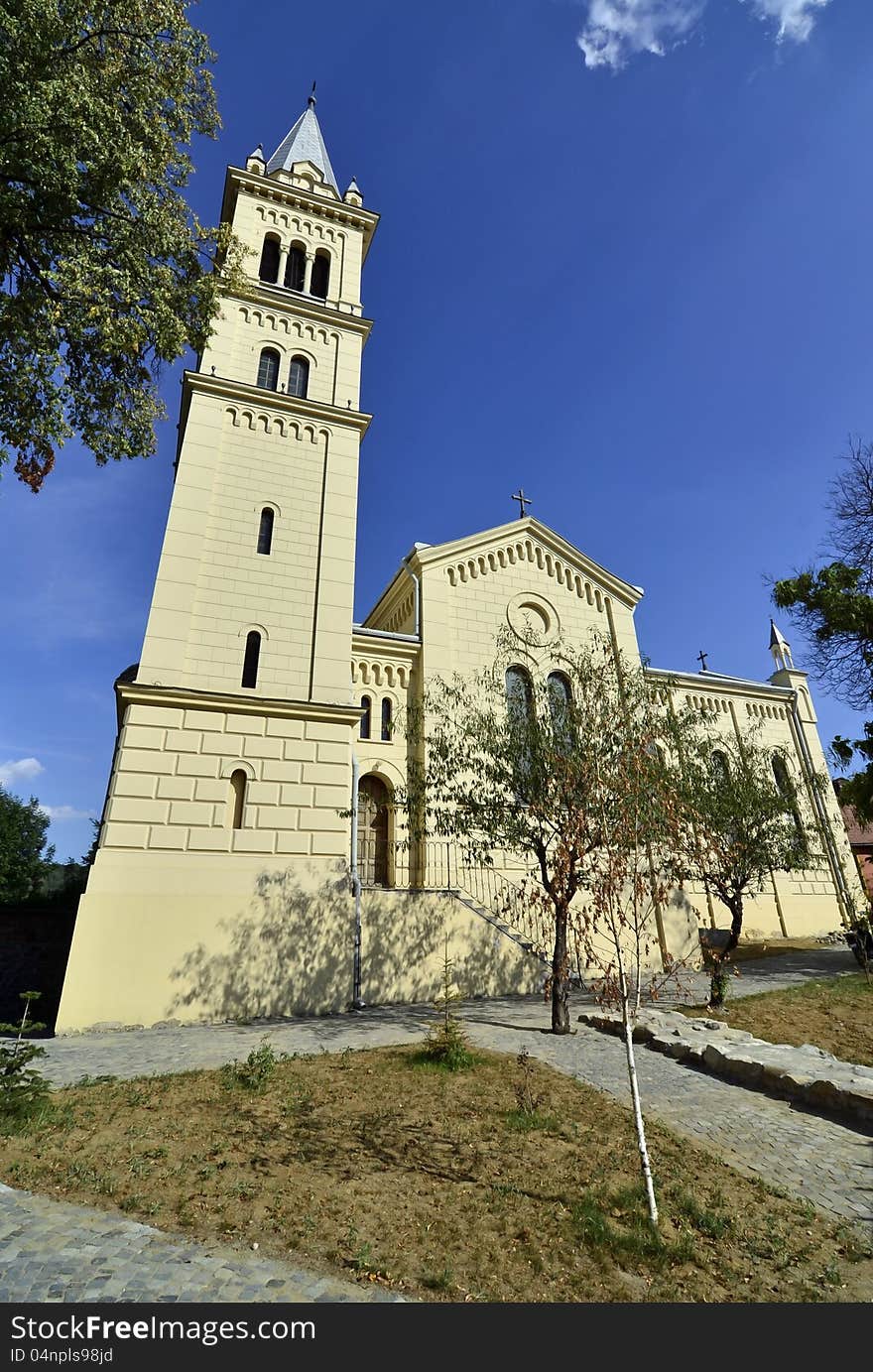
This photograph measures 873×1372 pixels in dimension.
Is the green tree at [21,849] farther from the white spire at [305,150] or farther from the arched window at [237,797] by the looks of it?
the white spire at [305,150]

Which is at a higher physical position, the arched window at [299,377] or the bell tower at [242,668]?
the arched window at [299,377]

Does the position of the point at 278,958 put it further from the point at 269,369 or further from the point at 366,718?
the point at 269,369

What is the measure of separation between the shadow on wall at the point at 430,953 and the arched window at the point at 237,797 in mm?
3160

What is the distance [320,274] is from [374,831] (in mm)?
18383

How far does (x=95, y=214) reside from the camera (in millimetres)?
10094

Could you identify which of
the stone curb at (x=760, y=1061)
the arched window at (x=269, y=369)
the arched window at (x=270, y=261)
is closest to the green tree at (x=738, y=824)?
the stone curb at (x=760, y=1061)

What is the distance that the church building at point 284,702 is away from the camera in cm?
1210

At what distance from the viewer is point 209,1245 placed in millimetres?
4207

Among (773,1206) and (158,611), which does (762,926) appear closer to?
(773,1206)

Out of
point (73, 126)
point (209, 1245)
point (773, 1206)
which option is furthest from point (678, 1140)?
point (73, 126)

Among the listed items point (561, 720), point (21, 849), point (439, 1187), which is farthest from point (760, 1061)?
point (21, 849)

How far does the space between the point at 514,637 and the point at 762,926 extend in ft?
48.2

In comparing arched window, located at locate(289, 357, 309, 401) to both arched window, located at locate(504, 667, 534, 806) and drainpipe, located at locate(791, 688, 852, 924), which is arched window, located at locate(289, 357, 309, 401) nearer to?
arched window, located at locate(504, 667, 534, 806)

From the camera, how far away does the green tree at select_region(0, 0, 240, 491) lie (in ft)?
29.1
